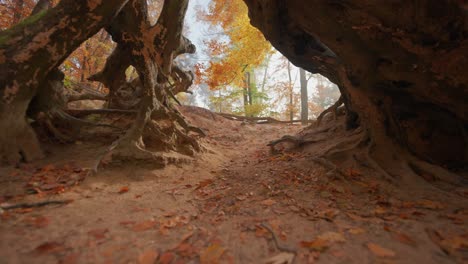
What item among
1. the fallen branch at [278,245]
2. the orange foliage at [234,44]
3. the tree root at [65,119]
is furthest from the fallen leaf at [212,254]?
the orange foliage at [234,44]

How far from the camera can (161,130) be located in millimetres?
5293

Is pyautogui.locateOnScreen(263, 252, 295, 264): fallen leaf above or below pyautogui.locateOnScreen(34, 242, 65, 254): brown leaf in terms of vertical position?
below

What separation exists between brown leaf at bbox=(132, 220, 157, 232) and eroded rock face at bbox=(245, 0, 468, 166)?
4.10 metres

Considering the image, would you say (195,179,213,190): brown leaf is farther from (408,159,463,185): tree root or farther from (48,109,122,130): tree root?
(408,159,463,185): tree root

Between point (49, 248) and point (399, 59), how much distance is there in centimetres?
529

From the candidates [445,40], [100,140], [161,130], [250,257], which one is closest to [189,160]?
[161,130]

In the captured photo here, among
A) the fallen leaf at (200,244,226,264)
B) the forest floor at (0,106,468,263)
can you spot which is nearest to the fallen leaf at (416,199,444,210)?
the forest floor at (0,106,468,263)

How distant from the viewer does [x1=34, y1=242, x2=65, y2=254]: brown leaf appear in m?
1.83

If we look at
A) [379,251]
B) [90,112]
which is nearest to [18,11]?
[90,112]

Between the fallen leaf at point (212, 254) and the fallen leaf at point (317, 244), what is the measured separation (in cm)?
77

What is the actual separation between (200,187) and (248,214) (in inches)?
54.7

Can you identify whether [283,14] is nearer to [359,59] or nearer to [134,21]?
[359,59]

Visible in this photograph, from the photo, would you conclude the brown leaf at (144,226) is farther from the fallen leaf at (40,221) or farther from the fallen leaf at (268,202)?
the fallen leaf at (268,202)

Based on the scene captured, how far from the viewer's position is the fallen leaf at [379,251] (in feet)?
5.93
